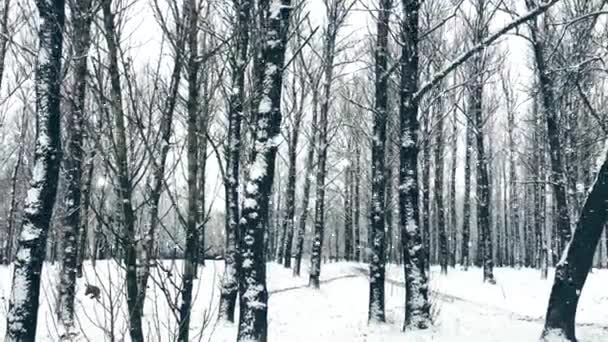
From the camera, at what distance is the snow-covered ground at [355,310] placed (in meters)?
9.50

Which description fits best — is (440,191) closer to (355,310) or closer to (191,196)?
(355,310)

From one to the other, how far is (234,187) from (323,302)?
666cm

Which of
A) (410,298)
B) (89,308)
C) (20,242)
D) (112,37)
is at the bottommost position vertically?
(89,308)

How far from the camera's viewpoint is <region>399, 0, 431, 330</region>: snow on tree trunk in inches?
398

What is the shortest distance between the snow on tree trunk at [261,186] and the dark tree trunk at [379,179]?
19.0ft

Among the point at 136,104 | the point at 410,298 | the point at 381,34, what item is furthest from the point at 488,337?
the point at 381,34

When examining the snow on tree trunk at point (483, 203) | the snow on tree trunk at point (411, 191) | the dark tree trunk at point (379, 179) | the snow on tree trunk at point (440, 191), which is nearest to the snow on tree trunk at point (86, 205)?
the snow on tree trunk at point (411, 191)

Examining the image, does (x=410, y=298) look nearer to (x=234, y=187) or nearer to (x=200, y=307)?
(x=234, y=187)

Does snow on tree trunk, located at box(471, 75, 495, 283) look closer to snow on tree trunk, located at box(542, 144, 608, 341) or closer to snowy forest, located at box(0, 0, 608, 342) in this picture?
snowy forest, located at box(0, 0, 608, 342)

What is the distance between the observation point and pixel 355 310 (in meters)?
16.3

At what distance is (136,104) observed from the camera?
4508mm

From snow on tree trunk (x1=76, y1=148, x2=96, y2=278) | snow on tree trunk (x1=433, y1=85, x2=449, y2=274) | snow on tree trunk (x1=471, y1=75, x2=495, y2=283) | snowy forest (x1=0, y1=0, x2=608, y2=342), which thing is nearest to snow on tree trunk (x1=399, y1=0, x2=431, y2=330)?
snowy forest (x1=0, y1=0, x2=608, y2=342)

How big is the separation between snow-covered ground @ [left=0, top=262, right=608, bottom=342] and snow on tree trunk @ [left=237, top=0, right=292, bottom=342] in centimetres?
80

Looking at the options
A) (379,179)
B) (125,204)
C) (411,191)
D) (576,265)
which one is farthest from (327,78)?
(125,204)
